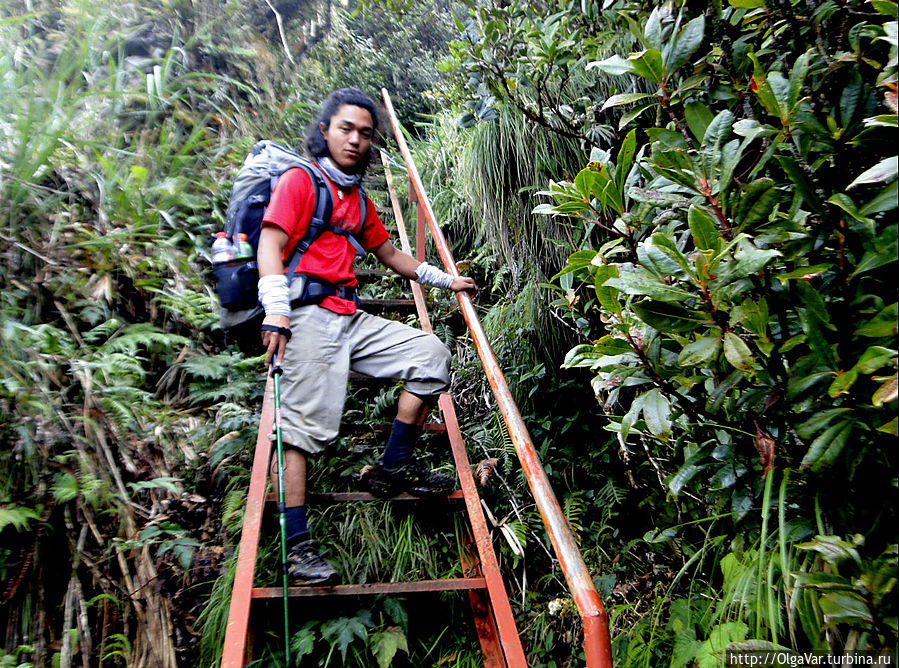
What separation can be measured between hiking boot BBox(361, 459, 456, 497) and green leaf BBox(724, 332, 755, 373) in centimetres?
171

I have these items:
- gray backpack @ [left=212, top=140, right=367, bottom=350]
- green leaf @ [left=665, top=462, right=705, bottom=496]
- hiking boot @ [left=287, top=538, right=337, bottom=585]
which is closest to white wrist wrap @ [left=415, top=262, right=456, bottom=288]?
gray backpack @ [left=212, top=140, right=367, bottom=350]

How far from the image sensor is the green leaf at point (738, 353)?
1.16m

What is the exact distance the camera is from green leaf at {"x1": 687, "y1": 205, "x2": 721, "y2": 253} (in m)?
1.20

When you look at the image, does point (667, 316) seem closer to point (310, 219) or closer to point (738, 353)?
point (738, 353)

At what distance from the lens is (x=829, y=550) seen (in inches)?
46.0

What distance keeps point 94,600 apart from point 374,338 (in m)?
1.43

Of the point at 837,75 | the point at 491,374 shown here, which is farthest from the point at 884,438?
the point at 491,374

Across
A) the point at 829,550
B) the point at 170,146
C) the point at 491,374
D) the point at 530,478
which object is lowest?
the point at 829,550

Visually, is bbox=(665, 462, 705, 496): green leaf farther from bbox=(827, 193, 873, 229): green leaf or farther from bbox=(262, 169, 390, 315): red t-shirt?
bbox=(262, 169, 390, 315): red t-shirt

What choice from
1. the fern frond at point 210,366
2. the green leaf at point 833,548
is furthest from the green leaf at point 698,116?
the fern frond at point 210,366

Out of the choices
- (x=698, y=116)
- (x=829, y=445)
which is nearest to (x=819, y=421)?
(x=829, y=445)

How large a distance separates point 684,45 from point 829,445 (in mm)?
971

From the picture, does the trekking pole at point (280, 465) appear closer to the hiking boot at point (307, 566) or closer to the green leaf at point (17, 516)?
the hiking boot at point (307, 566)

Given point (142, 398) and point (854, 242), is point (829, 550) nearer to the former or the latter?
point (854, 242)
